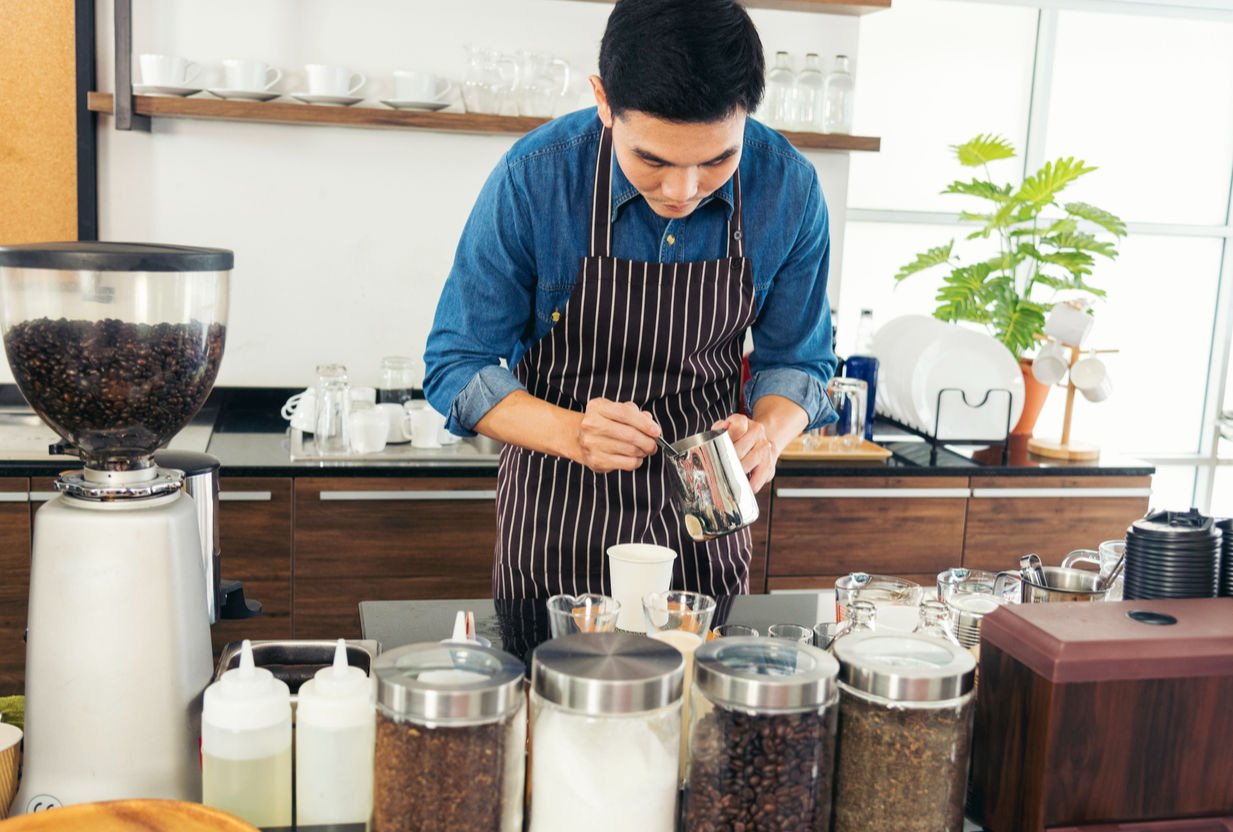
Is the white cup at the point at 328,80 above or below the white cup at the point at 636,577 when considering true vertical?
above

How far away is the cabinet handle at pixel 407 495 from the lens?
8.43ft

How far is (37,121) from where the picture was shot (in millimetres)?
2943

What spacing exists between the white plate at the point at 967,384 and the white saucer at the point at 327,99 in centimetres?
168

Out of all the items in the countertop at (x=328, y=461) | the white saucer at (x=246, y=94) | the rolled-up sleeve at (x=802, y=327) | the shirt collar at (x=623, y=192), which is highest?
the white saucer at (x=246, y=94)

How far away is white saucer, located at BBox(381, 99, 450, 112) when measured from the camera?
2.84 metres

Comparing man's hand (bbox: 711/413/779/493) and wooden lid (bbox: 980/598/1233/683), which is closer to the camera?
wooden lid (bbox: 980/598/1233/683)

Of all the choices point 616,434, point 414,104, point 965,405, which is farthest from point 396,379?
point 616,434

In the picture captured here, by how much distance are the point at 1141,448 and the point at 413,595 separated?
2.97m

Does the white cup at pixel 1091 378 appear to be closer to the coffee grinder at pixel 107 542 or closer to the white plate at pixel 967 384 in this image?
the white plate at pixel 967 384

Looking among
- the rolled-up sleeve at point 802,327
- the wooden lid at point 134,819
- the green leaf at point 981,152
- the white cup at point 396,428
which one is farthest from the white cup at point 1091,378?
the wooden lid at point 134,819

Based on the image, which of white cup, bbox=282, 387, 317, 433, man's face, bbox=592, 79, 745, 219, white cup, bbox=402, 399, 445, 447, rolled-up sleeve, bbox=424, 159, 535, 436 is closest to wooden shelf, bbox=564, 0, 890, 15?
white cup, bbox=402, 399, 445, 447

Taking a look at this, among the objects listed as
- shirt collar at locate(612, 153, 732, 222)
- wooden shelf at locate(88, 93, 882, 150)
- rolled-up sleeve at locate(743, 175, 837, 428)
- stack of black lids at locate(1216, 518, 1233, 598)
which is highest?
wooden shelf at locate(88, 93, 882, 150)

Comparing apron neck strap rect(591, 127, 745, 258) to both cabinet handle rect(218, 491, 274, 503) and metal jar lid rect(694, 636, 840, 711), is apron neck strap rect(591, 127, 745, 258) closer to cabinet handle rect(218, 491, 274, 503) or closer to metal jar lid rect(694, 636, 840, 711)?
metal jar lid rect(694, 636, 840, 711)

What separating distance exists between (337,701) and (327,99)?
2.26 m
